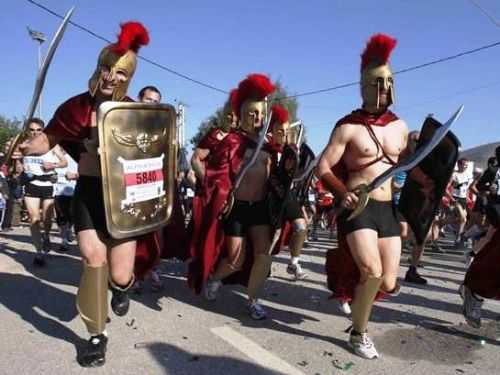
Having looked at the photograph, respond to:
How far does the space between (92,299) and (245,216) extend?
1525 mm

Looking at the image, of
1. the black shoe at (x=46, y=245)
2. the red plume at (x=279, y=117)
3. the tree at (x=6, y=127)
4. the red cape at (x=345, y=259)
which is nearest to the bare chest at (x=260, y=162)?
the red cape at (x=345, y=259)

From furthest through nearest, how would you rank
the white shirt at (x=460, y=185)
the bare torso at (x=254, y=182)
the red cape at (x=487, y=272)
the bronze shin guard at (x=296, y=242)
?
1. the white shirt at (x=460, y=185)
2. the bronze shin guard at (x=296, y=242)
3. the bare torso at (x=254, y=182)
4. the red cape at (x=487, y=272)

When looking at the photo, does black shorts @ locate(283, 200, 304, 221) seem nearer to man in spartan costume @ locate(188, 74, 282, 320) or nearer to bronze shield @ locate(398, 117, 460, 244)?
man in spartan costume @ locate(188, 74, 282, 320)

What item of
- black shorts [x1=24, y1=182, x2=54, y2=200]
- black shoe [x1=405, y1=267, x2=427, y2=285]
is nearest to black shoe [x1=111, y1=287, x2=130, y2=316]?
black shorts [x1=24, y1=182, x2=54, y2=200]

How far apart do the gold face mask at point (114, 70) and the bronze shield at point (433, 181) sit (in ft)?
6.41

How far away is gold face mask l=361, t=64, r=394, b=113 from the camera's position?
339 centimetres

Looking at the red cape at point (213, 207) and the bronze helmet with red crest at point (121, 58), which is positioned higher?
the bronze helmet with red crest at point (121, 58)

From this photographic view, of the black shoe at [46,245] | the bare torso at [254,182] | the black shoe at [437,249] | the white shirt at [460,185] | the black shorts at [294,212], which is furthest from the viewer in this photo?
the white shirt at [460,185]

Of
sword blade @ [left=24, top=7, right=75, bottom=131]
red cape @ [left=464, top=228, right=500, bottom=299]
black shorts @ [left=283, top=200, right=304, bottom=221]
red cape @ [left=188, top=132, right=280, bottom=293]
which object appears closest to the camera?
sword blade @ [left=24, top=7, right=75, bottom=131]

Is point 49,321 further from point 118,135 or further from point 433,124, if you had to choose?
point 433,124

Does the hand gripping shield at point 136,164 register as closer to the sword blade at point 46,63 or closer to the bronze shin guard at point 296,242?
the sword blade at point 46,63

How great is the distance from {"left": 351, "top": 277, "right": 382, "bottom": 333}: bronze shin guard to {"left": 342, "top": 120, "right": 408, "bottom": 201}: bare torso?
1.82 ft

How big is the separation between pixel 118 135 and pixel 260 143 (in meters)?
1.15

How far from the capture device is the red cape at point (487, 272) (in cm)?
368
